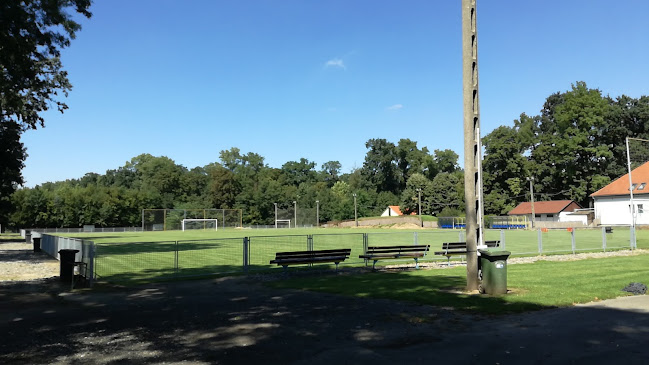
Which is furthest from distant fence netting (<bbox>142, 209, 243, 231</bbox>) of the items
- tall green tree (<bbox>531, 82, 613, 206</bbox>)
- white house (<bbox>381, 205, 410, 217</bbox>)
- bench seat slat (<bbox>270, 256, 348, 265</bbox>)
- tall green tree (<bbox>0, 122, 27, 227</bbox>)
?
bench seat slat (<bbox>270, 256, 348, 265</bbox>)

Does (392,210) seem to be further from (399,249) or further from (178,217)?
(399,249)

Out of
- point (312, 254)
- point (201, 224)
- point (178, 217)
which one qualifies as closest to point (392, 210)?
point (201, 224)

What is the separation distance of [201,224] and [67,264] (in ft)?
244

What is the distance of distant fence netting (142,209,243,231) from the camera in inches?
3290

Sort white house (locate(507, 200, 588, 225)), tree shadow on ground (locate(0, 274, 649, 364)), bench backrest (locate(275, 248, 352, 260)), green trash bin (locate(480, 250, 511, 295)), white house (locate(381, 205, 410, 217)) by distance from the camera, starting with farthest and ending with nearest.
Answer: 1. white house (locate(381, 205, 410, 217))
2. white house (locate(507, 200, 588, 225))
3. bench backrest (locate(275, 248, 352, 260))
4. green trash bin (locate(480, 250, 511, 295))
5. tree shadow on ground (locate(0, 274, 649, 364))

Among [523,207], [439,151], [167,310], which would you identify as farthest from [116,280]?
[439,151]

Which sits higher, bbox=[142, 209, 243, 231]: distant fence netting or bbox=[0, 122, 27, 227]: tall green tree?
bbox=[0, 122, 27, 227]: tall green tree

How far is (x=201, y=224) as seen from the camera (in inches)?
3435

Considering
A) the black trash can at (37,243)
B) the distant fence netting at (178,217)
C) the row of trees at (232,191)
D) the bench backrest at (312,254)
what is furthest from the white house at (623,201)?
the black trash can at (37,243)

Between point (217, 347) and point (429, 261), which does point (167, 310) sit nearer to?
point (217, 347)

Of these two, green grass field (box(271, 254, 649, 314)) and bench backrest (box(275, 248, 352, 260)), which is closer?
green grass field (box(271, 254, 649, 314))

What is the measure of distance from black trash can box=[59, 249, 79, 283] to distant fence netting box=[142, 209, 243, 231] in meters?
70.5

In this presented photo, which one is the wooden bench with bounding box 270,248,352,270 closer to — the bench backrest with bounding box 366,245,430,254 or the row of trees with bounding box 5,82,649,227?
the bench backrest with bounding box 366,245,430,254

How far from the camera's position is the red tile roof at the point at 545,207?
77625 mm
